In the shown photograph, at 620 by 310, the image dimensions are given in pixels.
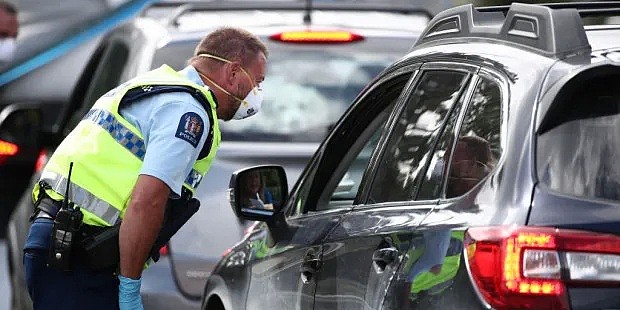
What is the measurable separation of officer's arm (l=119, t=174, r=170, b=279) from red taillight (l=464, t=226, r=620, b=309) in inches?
65.1

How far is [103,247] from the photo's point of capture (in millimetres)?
5539

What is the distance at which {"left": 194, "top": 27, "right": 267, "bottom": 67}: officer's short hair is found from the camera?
582cm

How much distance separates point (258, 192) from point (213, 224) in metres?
1.41

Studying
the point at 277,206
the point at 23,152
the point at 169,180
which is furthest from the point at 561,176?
the point at 23,152

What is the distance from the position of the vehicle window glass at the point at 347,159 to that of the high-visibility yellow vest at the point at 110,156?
0.43 m

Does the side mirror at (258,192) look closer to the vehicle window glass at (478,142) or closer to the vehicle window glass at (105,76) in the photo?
the vehicle window glass at (478,142)

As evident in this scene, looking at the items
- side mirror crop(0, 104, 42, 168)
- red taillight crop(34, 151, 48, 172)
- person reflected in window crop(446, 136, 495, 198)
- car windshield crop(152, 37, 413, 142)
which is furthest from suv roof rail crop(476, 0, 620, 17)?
side mirror crop(0, 104, 42, 168)

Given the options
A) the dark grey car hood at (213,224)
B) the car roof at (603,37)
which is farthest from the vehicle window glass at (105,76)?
the car roof at (603,37)

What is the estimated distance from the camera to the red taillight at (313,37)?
820cm

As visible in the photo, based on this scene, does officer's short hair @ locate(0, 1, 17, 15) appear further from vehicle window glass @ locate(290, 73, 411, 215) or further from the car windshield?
vehicle window glass @ locate(290, 73, 411, 215)

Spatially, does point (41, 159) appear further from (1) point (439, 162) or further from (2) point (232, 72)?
(1) point (439, 162)

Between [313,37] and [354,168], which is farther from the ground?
[313,37]

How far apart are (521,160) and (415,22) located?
4.78 metres

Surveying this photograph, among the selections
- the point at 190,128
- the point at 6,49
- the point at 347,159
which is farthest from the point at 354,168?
the point at 6,49
